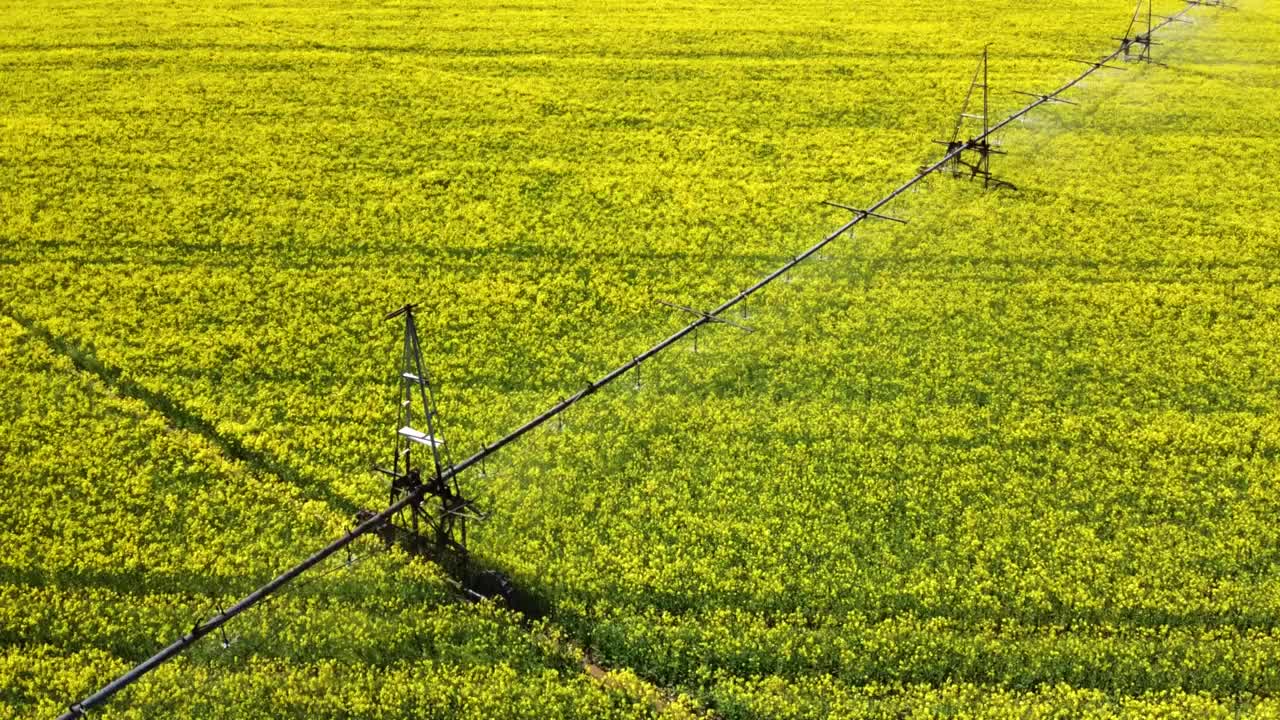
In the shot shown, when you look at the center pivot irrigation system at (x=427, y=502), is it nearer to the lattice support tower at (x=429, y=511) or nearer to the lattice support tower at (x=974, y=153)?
the lattice support tower at (x=429, y=511)

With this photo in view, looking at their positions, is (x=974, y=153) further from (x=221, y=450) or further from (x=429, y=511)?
(x=221, y=450)

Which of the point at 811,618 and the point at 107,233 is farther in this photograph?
the point at 107,233

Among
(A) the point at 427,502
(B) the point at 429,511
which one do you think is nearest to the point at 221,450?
(B) the point at 429,511

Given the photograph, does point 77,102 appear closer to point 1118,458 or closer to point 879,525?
point 879,525

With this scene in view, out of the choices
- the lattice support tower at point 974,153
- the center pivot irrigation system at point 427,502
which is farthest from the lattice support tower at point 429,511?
the lattice support tower at point 974,153

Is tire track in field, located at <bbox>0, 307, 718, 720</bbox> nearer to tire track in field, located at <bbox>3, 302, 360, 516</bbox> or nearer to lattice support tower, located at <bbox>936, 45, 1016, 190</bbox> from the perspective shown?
tire track in field, located at <bbox>3, 302, 360, 516</bbox>

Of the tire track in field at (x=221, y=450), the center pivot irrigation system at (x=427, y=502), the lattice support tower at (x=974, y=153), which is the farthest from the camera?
the lattice support tower at (x=974, y=153)

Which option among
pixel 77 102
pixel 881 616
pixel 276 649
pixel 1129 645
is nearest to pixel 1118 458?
pixel 1129 645

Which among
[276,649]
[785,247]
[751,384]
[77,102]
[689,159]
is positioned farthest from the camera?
[77,102]
